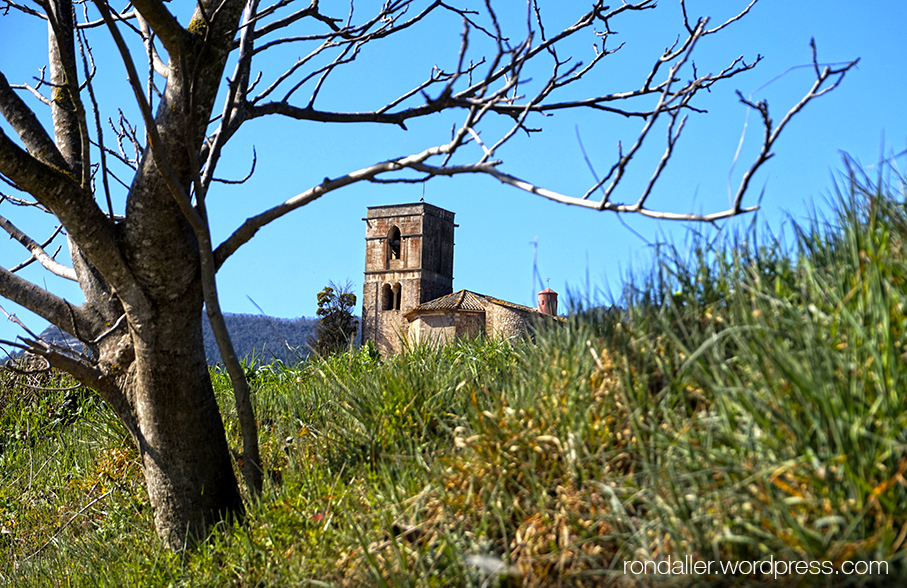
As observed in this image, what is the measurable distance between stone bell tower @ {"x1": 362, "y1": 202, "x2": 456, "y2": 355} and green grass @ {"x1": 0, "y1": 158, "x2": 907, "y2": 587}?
44.4m

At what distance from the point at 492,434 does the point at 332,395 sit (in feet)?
6.13

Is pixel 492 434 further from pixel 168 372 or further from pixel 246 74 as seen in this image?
pixel 246 74

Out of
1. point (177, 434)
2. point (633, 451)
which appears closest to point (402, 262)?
point (177, 434)

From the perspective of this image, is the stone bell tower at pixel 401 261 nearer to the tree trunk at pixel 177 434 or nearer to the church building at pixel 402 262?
the church building at pixel 402 262

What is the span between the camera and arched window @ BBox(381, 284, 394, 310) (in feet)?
164

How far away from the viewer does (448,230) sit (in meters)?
53.5

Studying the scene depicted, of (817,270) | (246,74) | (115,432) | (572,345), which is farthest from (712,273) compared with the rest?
(115,432)

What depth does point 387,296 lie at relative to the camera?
1986 inches

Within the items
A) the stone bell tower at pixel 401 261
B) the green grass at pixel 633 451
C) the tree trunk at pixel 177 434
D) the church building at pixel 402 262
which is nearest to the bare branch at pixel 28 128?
the tree trunk at pixel 177 434

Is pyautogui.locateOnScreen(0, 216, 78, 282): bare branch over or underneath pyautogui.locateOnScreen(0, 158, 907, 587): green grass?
over

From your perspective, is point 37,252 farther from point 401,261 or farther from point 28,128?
point 401,261

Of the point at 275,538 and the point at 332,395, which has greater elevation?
the point at 332,395

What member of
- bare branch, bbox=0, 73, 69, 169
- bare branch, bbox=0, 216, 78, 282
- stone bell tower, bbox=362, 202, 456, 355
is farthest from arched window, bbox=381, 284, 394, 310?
bare branch, bbox=0, 73, 69, 169

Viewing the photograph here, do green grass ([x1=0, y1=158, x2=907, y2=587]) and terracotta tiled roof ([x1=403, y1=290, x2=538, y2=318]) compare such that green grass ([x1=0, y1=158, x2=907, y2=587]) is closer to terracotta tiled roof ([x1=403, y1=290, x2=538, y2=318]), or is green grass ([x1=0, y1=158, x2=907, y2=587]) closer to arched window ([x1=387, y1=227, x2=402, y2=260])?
terracotta tiled roof ([x1=403, y1=290, x2=538, y2=318])
